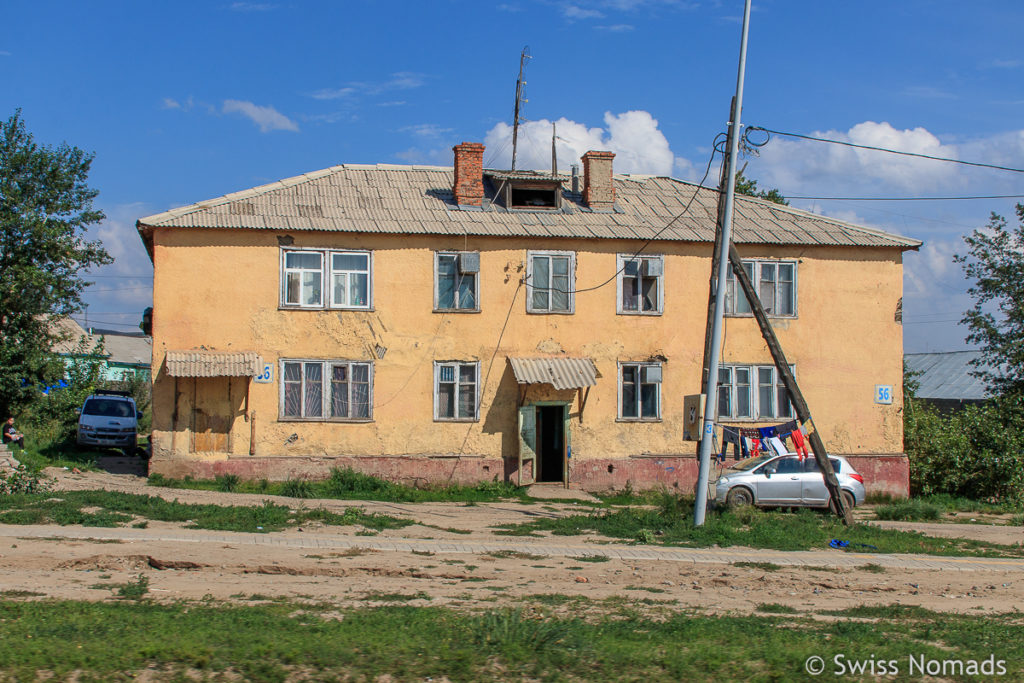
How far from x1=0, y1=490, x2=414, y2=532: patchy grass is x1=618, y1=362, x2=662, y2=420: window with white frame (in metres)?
8.10

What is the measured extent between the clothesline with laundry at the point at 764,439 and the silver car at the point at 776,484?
1.25ft

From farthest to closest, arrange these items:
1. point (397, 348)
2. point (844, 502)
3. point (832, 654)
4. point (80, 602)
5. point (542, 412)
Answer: point (542, 412) → point (397, 348) → point (844, 502) → point (80, 602) → point (832, 654)

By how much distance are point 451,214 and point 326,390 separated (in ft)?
17.7

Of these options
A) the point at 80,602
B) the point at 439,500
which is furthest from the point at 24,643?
the point at 439,500

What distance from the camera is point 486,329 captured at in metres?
21.5

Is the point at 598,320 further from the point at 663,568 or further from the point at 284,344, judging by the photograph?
the point at 663,568

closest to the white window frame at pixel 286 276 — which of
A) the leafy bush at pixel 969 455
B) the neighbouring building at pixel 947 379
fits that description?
the leafy bush at pixel 969 455

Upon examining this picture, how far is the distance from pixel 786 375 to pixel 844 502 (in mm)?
2615

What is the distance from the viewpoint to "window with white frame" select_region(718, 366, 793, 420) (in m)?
22.5

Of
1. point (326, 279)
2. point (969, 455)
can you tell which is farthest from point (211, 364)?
point (969, 455)

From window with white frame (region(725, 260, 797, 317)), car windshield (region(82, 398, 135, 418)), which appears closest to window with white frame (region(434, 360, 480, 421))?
window with white frame (region(725, 260, 797, 317))

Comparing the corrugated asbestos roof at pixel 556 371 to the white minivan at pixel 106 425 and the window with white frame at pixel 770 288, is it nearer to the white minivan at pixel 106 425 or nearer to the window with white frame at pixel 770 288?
the window with white frame at pixel 770 288

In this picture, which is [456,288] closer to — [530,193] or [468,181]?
[468,181]

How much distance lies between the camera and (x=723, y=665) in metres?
6.99
